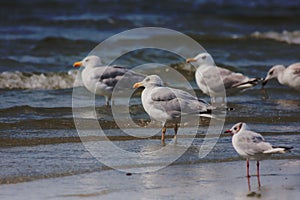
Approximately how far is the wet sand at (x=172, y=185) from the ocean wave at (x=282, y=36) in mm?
10282

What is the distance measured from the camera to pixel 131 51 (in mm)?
14742

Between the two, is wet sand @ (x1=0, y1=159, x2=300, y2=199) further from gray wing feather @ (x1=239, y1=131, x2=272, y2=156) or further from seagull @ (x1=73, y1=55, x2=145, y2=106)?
seagull @ (x1=73, y1=55, x2=145, y2=106)

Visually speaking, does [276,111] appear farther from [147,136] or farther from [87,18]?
[87,18]

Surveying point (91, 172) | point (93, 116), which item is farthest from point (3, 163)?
point (93, 116)

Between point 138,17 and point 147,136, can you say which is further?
point 138,17

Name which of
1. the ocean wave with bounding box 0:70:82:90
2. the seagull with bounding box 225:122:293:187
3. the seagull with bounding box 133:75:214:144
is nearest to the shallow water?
the ocean wave with bounding box 0:70:82:90

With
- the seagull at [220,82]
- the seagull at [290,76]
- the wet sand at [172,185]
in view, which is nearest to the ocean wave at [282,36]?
the seagull at [290,76]

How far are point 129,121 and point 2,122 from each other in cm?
164

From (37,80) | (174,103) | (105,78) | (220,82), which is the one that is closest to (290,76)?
(220,82)

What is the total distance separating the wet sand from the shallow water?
60 millimetres

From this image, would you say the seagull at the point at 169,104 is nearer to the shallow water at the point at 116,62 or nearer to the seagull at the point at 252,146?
the shallow water at the point at 116,62

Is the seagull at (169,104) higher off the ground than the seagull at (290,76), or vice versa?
the seagull at (290,76)

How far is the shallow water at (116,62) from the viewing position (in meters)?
7.07

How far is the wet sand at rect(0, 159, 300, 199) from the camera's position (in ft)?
18.7
